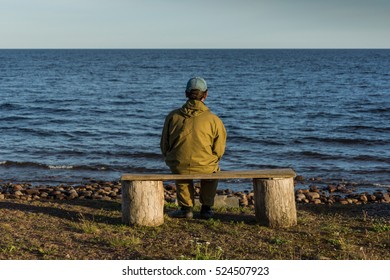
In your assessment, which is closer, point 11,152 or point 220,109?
point 11,152

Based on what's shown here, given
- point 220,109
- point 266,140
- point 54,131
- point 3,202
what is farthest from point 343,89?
point 3,202

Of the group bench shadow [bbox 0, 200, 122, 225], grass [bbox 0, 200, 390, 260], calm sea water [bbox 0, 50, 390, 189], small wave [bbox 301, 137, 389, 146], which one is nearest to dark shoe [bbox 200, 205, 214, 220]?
grass [bbox 0, 200, 390, 260]

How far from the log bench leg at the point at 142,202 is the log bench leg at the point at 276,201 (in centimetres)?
139

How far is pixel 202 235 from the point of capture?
7.17 m

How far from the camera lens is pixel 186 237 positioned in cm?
705

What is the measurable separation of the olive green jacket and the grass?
86 cm

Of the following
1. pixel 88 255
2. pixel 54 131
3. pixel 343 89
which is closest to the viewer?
pixel 88 255

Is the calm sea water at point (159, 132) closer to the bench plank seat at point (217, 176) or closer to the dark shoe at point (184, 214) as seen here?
the dark shoe at point (184, 214)

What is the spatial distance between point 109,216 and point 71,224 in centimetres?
72

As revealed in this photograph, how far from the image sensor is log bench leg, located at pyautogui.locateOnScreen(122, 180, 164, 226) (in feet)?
24.4

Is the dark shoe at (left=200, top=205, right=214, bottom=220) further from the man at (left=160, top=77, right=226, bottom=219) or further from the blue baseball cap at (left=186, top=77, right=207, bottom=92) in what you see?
the blue baseball cap at (left=186, top=77, right=207, bottom=92)

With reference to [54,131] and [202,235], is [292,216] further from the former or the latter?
[54,131]

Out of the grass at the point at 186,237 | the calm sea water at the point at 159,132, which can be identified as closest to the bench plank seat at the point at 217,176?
the grass at the point at 186,237

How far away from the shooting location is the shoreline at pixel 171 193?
492 inches
